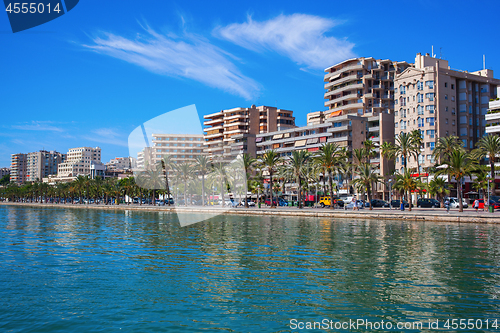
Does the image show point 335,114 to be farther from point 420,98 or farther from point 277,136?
point 420,98

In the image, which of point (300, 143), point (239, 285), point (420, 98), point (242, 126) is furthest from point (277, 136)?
point (239, 285)

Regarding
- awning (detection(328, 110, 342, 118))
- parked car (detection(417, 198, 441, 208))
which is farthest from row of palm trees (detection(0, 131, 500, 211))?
awning (detection(328, 110, 342, 118))

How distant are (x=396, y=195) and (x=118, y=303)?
8827 centimetres

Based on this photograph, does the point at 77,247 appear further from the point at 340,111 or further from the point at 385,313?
the point at 340,111

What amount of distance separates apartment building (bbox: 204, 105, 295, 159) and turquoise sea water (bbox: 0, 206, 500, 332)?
113095 mm

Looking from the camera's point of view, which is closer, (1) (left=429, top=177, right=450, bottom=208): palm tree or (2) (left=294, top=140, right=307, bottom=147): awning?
(1) (left=429, top=177, right=450, bottom=208): palm tree

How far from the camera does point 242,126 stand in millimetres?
153000

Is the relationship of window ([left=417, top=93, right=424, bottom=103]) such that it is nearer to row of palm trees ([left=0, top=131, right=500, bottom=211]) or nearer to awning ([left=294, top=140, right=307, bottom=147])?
row of palm trees ([left=0, top=131, right=500, bottom=211])

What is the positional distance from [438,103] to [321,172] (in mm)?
31023

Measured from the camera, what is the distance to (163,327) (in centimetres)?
1191

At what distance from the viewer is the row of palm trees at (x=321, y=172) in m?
64.6

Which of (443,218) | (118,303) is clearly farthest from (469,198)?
(118,303)

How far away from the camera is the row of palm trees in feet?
212

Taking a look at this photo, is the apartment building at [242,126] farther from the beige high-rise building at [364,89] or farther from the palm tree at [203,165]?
the palm tree at [203,165]
